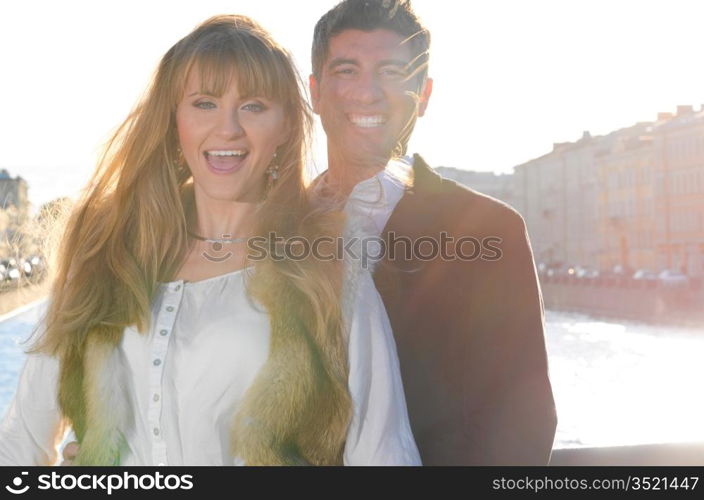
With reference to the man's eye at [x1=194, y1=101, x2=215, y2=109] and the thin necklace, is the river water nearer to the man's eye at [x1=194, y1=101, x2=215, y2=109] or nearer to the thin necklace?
the thin necklace

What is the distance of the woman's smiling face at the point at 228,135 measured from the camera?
176cm

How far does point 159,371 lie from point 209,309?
121mm

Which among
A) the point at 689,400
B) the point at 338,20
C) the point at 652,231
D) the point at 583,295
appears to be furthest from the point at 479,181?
the point at 338,20

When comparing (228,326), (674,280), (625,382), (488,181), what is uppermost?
(488,181)

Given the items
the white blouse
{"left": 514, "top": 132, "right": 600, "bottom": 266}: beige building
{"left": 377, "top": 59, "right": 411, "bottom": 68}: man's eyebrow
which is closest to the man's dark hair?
{"left": 377, "top": 59, "right": 411, "bottom": 68}: man's eyebrow

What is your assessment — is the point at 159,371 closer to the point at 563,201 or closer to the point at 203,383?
the point at 203,383

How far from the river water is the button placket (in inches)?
587

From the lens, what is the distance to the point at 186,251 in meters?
1.88

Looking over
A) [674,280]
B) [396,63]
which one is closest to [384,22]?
[396,63]

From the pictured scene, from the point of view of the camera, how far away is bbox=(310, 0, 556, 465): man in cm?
211

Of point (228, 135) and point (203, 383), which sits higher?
point (228, 135)

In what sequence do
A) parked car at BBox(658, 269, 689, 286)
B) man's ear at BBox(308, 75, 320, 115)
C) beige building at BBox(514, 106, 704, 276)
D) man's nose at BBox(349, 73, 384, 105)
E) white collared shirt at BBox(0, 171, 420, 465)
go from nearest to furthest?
1. white collared shirt at BBox(0, 171, 420, 465)
2. man's nose at BBox(349, 73, 384, 105)
3. man's ear at BBox(308, 75, 320, 115)
4. parked car at BBox(658, 269, 689, 286)
5. beige building at BBox(514, 106, 704, 276)
